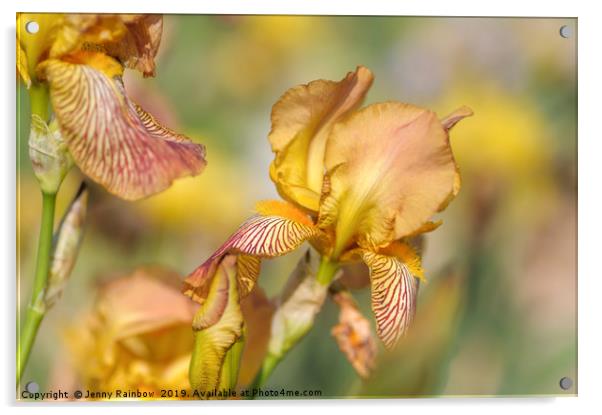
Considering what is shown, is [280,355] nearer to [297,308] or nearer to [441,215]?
[297,308]

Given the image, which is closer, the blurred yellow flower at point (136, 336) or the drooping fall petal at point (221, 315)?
the drooping fall petal at point (221, 315)

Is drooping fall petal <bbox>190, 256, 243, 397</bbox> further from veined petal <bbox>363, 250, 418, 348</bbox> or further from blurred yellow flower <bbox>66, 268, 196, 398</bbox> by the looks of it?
veined petal <bbox>363, 250, 418, 348</bbox>

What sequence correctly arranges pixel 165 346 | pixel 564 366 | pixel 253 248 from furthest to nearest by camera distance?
pixel 564 366 → pixel 165 346 → pixel 253 248

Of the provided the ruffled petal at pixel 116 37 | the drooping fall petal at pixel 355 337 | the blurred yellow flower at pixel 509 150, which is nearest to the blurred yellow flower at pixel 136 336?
the drooping fall petal at pixel 355 337

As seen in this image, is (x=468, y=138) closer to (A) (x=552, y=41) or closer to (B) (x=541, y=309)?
(A) (x=552, y=41)
